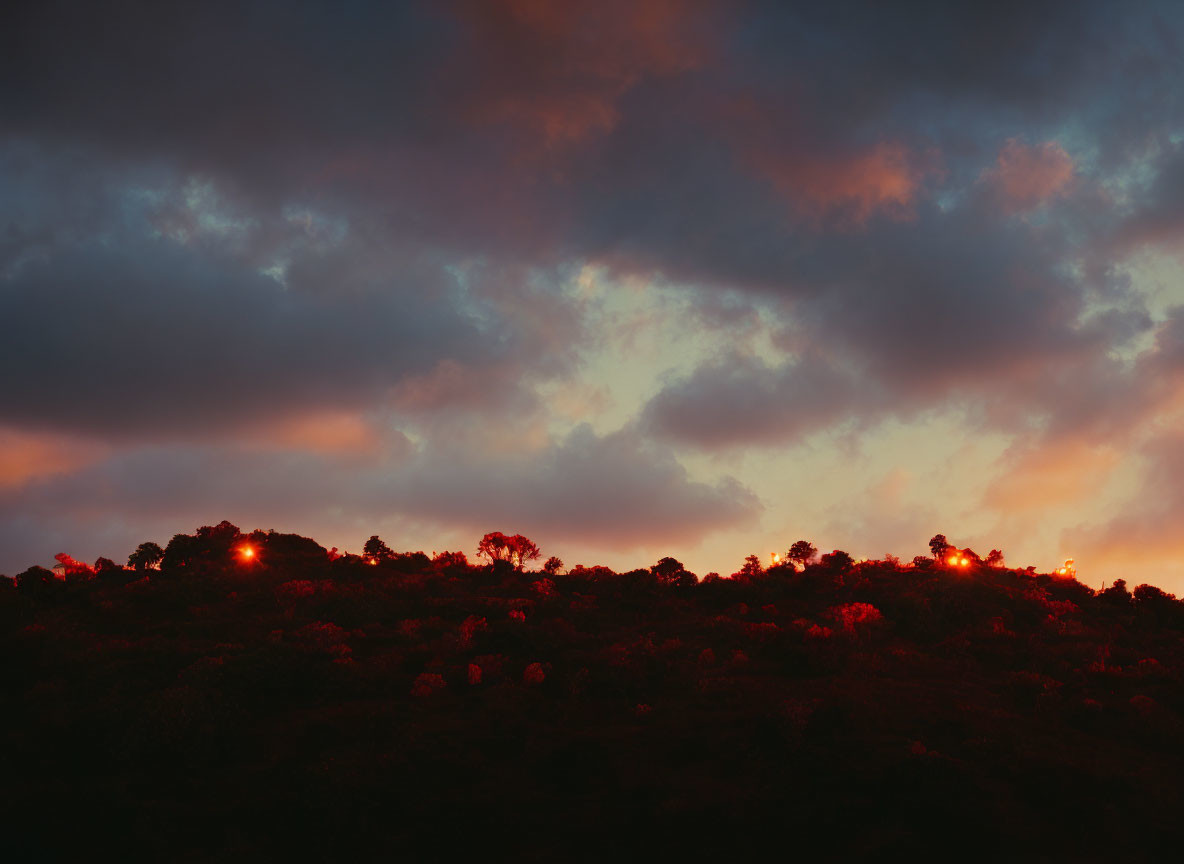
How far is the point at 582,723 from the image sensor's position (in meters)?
27.8

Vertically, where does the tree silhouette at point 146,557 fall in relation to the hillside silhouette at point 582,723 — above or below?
above

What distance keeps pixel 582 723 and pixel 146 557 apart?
134 ft

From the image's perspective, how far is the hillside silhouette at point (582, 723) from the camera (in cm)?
2031

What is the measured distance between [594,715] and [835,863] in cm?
1124

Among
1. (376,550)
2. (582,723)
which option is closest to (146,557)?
(376,550)

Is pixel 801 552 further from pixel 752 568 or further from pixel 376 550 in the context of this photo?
pixel 376 550

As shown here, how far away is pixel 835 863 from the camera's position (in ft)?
62.5

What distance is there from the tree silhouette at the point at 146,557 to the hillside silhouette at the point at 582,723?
6.04 metres

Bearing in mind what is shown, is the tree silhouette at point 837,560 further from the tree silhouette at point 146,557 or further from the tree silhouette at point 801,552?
the tree silhouette at point 146,557

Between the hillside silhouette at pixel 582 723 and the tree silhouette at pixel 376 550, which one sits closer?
the hillside silhouette at pixel 582 723

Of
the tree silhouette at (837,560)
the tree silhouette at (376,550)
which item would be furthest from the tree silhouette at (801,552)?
the tree silhouette at (376,550)

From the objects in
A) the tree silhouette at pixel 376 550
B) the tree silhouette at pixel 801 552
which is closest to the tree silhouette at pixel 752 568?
the tree silhouette at pixel 801 552

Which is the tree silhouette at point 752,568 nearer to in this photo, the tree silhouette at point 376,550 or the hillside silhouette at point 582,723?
the hillside silhouette at point 582,723

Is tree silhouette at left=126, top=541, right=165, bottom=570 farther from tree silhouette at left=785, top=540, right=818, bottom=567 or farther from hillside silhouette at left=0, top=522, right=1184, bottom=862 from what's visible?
tree silhouette at left=785, top=540, right=818, bottom=567
